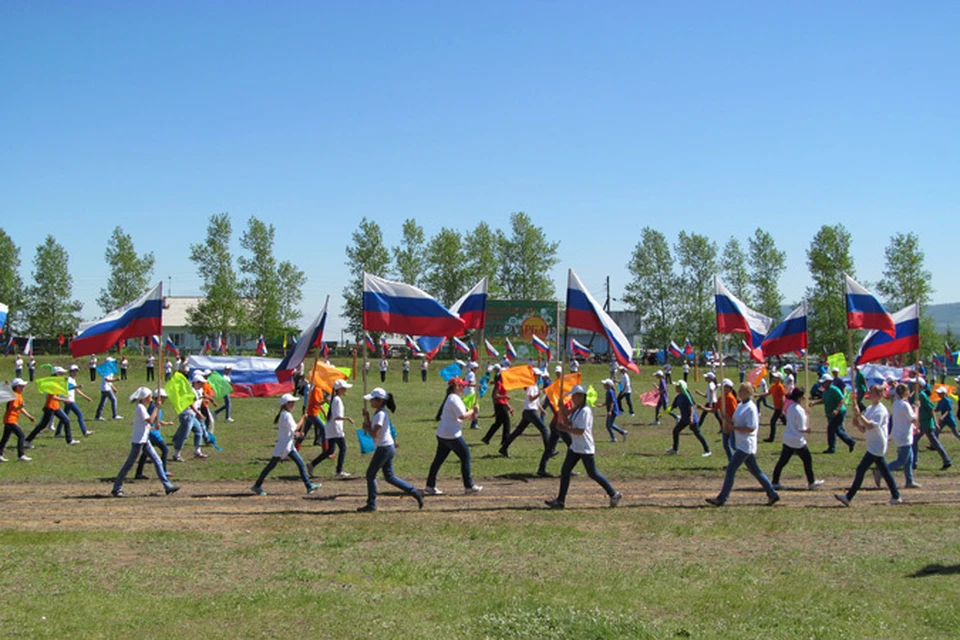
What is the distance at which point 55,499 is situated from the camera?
14453 mm

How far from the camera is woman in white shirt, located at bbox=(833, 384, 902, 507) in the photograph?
45.0 feet

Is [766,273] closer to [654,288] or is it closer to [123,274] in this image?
[654,288]

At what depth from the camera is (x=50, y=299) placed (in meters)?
78.4

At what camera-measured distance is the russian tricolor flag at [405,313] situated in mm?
17406

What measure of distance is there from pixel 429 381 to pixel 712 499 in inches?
1722

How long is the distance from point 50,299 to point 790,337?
239ft

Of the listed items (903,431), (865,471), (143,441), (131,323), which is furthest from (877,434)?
(131,323)

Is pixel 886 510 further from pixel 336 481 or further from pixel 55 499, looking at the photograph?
pixel 55 499

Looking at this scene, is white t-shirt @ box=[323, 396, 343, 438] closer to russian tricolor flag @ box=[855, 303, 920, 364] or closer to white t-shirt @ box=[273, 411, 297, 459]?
white t-shirt @ box=[273, 411, 297, 459]

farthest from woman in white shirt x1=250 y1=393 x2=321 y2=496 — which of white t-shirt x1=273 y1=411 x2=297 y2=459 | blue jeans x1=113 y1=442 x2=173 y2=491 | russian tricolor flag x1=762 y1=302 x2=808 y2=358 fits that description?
russian tricolor flag x1=762 y1=302 x2=808 y2=358

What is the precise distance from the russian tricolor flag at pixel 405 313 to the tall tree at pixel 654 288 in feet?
233

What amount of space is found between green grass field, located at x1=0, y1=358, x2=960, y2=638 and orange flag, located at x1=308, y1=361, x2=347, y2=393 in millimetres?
1855

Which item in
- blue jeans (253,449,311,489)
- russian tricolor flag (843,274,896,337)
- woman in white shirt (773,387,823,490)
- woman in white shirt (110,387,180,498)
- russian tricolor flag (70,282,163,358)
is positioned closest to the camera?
blue jeans (253,449,311,489)

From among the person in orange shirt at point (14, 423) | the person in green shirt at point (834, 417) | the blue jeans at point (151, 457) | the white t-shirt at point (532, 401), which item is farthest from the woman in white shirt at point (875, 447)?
the person in orange shirt at point (14, 423)
